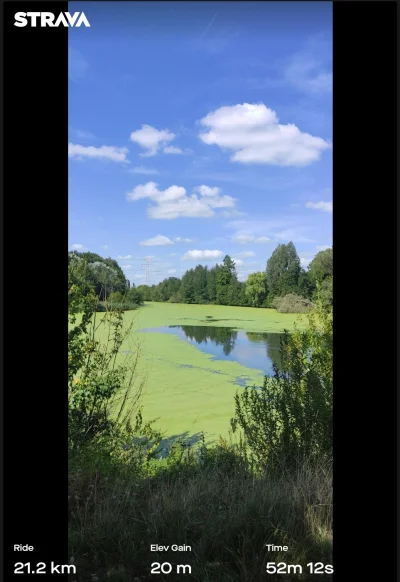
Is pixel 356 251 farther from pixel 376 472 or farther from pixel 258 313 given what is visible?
pixel 258 313

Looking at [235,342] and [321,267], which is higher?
[321,267]

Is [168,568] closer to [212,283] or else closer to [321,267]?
[212,283]

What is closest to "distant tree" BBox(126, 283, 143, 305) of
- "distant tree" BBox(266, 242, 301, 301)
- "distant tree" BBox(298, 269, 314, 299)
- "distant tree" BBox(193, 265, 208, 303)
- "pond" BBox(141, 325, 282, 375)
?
"pond" BBox(141, 325, 282, 375)

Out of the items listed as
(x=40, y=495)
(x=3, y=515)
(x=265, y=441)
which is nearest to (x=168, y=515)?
(x=40, y=495)

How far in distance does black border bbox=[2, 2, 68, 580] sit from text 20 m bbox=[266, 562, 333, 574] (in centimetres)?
76

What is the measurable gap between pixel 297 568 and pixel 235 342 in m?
1.49

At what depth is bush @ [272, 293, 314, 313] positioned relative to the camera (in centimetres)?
246

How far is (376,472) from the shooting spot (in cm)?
134

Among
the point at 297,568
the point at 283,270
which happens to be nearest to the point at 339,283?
the point at 283,270

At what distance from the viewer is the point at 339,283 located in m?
1.38

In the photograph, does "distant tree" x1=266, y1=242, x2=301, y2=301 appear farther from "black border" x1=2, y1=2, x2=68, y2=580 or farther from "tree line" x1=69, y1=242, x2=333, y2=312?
"black border" x1=2, y1=2, x2=68, y2=580

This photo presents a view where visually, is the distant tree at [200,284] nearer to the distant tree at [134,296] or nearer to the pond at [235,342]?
the pond at [235,342]

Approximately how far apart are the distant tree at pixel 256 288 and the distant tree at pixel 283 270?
32mm

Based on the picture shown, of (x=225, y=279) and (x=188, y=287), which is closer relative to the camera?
(x=225, y=279)
